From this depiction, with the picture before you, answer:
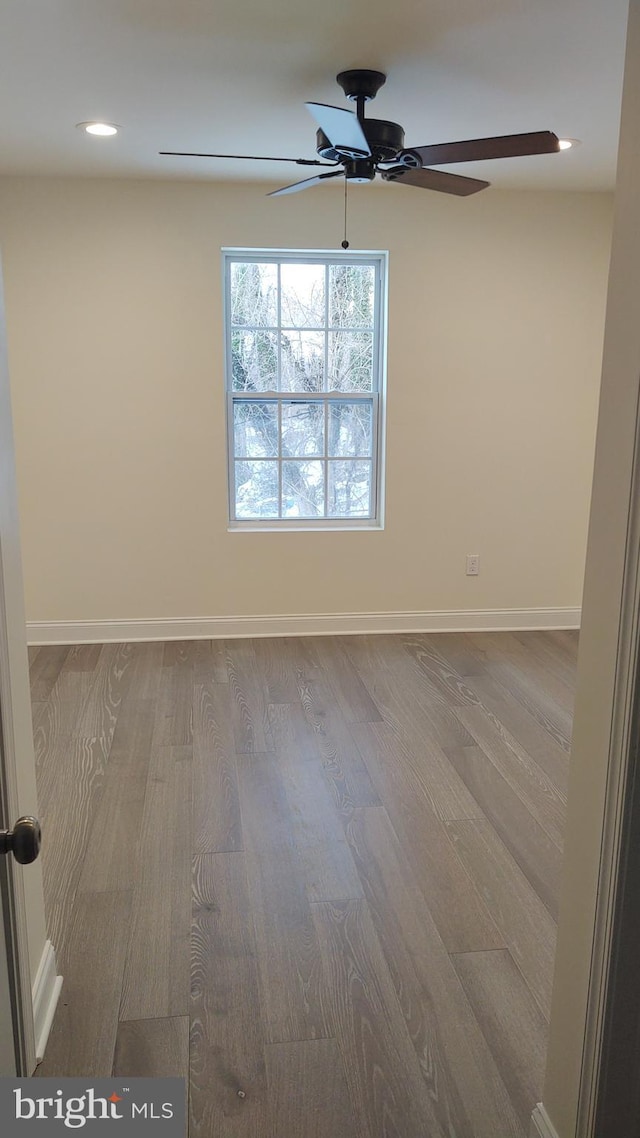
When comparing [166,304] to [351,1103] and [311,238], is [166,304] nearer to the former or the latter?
A: [311,238]

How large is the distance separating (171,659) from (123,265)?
2.10 m

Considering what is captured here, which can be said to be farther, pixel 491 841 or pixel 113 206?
pixel 113 206

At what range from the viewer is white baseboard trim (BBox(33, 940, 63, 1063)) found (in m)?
1.85

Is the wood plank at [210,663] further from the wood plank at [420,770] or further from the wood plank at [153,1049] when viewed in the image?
the wood plank at [153,1049]

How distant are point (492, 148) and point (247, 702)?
98.1 inches

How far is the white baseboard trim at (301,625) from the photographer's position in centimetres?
470

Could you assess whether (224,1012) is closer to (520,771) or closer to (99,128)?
(520,771)

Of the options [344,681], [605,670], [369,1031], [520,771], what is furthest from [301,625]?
[605,670]

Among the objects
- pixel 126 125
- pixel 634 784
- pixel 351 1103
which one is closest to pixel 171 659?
pixel 126 125

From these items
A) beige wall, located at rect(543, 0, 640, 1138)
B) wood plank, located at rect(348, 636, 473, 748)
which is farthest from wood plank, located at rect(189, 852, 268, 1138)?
wood plank, located at rect(348, 636, 473, 748)

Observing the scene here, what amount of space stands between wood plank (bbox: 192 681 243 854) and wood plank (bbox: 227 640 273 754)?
0.04 meters

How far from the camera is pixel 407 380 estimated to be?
462cm

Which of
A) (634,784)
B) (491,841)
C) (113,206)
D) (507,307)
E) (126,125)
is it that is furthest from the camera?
(507,307)

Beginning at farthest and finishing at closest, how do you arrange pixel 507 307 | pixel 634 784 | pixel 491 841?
pixel 507 307 < pixel 491 841 < pixel 634 784
